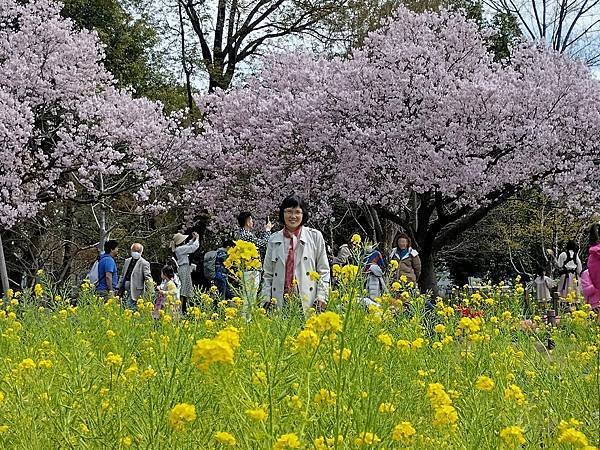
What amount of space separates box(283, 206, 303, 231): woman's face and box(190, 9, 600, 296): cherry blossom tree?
8517mm

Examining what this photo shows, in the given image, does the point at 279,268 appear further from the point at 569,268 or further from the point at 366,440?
the point at 569,268

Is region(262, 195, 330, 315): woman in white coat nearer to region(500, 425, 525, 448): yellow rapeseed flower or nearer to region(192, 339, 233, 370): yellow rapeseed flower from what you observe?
region(500, 425, 525, 448): yellow rapeseed flower

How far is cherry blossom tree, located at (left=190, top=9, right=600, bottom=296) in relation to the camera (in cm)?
1377

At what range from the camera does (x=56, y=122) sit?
14922mm

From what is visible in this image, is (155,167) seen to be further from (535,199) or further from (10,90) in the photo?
(535,199)

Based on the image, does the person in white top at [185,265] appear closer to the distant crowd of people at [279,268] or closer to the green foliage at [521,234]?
the distant crowd of people at [279,268]

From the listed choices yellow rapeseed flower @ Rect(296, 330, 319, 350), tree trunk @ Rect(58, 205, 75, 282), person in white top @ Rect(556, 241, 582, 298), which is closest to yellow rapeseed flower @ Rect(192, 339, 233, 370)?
yellow rapeseed flower @ Rect(296, 330, 319, 350)

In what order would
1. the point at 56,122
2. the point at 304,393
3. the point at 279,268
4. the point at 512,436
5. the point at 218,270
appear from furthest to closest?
the point at 56,122 < the point at 218,270 < the point at 279,268 < the point at 304,393 < the point at 512,436

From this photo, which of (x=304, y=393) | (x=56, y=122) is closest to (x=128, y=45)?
(x=56, y=122)

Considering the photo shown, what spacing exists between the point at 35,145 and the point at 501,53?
1400cm

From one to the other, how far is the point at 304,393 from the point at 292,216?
9.44 feet

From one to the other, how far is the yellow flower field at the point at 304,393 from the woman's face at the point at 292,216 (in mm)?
1354

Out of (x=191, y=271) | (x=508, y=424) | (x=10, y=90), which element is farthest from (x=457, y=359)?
(x=10, y=90)

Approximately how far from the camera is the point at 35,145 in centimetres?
1430
